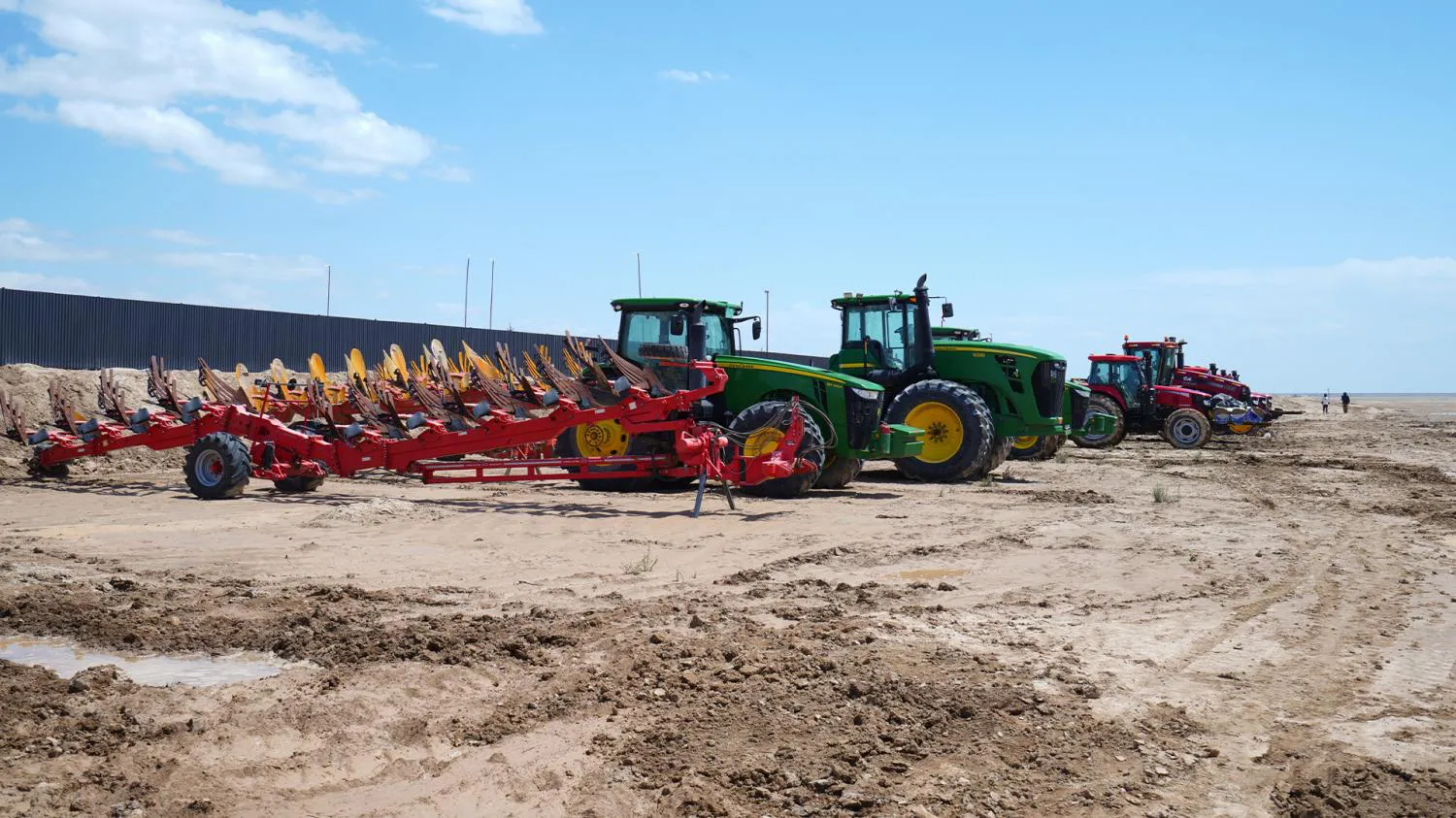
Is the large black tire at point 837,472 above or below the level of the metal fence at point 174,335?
below

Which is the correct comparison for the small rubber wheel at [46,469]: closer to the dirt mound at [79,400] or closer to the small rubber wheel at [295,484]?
the dirt mound at [79,400]

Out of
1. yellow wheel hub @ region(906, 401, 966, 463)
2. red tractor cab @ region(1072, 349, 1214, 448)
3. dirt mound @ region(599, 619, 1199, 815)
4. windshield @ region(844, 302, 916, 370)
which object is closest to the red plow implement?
yellow wheel hub @ region(906, 401, 966, 463)

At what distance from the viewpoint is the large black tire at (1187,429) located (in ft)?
82.5

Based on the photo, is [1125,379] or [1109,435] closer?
[1109,435]

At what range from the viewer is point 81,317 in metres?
22.2

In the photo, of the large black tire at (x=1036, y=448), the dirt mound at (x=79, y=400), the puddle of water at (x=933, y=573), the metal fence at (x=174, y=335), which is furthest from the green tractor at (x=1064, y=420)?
the metal fence at (x=174, y=335)

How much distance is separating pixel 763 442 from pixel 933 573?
4.78 m

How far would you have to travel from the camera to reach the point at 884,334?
16719mm

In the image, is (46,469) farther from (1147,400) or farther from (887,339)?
(1147,400)

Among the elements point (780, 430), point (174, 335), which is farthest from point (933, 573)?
point (174, 335)

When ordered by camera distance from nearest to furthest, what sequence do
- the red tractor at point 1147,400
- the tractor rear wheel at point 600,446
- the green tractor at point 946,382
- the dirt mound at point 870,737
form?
the dirt mound at point 870,737
the tractor rear wheel at point 600,446
the green tractor at point 946,382
the red tractor at point 1147,400

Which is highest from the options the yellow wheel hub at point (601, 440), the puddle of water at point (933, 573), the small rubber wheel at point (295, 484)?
the yellow wheel hub at point (601, 440)

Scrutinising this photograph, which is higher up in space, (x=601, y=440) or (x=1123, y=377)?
(x=1123, y=377)

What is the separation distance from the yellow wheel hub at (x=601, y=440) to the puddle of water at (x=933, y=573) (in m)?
6.65
